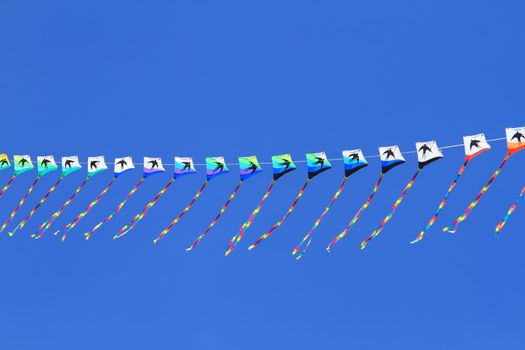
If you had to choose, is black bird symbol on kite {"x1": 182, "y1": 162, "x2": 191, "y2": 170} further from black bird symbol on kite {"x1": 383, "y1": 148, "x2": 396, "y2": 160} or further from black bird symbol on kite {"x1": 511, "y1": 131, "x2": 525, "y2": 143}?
black bird symbol on kite {"x1": 511, "y1": 131, "x2": 525, "y2": 143}

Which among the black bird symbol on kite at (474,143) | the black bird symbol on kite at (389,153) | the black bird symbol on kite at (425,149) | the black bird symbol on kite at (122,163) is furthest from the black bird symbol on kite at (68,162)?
the black bird symbol on kite at (474,143)

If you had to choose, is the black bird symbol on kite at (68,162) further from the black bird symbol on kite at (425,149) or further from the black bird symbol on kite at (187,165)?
the black bird symbol on kite at (425,149)

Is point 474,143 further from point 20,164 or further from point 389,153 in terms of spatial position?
point 20,164

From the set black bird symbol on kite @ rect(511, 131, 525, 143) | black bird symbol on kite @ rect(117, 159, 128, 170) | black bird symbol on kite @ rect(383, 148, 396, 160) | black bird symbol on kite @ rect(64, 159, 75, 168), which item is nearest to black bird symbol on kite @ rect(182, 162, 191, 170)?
black bird symbol on kite @ rect(117, 159, 128, 170)

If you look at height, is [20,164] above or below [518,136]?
above

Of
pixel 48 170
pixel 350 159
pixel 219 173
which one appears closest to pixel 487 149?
pixel 350 159

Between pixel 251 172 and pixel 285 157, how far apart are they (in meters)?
1.16

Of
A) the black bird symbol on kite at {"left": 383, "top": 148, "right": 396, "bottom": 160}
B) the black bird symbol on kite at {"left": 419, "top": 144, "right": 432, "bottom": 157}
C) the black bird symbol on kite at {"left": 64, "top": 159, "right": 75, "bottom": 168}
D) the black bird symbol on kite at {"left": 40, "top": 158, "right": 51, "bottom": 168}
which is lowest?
the black bird symbol on kite at {"left": 419, "top": 144, "right": 432, "bottom": 157}

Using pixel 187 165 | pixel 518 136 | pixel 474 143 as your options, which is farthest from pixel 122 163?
pixel 518 136

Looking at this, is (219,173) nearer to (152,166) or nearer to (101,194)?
(152,166)

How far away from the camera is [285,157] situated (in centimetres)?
2127

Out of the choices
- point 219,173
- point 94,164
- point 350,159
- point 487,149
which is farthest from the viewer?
point 94,164

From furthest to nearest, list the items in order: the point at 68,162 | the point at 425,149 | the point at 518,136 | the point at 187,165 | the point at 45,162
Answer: the point at 45,162 → the point at 68,162 → the point at 187,165 → the point at 425,149 → the point at 518,136

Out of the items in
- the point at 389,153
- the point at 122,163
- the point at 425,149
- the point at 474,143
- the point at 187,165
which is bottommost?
the point at 474,143
